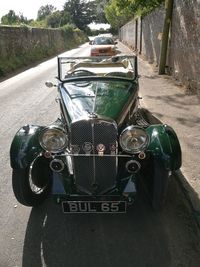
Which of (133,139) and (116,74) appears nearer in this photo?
(133,139)

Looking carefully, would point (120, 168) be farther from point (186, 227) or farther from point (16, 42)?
point (16, 42)

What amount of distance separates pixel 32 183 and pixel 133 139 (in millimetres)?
1509

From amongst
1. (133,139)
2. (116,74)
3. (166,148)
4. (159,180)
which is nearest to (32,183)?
(133,139)

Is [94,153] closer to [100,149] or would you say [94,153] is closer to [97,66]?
[100,149]

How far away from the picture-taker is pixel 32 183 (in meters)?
4.52

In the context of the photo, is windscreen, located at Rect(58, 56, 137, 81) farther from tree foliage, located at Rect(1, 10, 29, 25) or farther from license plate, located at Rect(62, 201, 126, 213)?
tree foliage, located at Rect(1, 10, 29, 25)

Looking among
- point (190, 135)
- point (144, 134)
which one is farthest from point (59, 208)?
point (190, 135)

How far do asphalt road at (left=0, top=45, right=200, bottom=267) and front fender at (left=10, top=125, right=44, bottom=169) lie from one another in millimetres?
709

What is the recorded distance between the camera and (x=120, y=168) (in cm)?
414

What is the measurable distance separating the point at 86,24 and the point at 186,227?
323 feet

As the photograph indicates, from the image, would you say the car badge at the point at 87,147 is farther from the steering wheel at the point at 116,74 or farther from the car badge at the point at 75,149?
the steering wheel at the point at 116,74

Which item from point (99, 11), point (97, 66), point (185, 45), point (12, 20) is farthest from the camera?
point (99, 11)

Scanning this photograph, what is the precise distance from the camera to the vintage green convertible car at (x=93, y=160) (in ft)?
12.6

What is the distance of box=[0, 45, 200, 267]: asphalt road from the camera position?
3.52 meters
